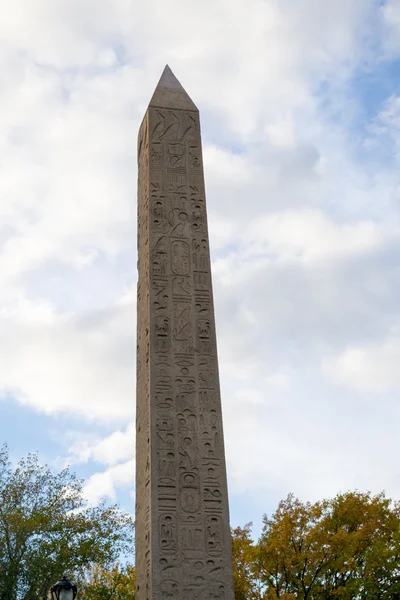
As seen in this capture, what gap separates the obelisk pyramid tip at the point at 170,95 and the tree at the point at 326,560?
1504 cm

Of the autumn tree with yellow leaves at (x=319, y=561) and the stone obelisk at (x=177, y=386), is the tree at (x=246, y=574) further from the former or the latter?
the stone obelisk at (x=177, y=386)

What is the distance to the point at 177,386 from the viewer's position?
1036cm

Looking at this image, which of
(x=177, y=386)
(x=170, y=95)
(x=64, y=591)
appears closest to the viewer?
(x=64, y=591)

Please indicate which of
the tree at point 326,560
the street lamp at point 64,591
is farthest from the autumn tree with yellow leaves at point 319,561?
the street lamp at point 64,591

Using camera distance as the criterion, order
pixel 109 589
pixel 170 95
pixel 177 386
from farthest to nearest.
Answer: pixel 109 589 < pixel 170 95 < pixel 177 386

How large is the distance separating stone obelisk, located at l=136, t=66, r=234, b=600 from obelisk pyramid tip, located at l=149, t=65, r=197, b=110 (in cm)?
15

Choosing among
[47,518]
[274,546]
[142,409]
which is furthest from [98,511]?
[142,409]

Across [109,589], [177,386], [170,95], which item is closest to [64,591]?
[177,386]

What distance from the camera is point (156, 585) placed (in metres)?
9.19

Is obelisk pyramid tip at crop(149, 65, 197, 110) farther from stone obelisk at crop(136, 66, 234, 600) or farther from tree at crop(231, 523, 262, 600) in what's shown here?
tree at crop(231, 523, 262, 600)

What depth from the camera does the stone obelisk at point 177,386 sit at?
Answer: 9438 mm

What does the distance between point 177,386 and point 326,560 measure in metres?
15.9

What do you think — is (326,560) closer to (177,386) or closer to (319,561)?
(319,561)

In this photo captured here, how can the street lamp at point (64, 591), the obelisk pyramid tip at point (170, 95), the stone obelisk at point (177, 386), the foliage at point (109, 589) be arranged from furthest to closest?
the foliage at point (109, 589) → the obelisk pyramid tip at point (170, 95) → the street lamp at point (64, 591) → the stone obelisk at point (177, 386)
